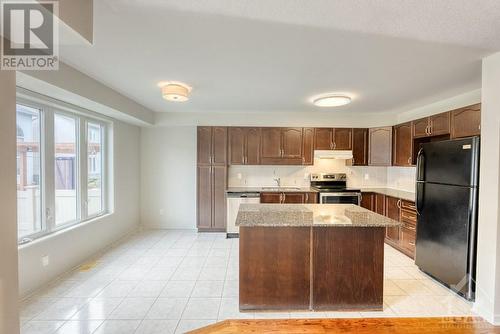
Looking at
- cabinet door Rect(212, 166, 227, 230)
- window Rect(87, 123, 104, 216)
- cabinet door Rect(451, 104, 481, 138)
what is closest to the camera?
cabinet door Rect(451, 104, 481, 138)

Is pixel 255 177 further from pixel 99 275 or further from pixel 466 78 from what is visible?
pixel 466 78

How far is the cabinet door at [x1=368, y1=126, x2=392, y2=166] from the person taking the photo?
4.70 meters

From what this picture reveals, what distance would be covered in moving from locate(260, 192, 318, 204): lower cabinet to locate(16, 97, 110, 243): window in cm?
282

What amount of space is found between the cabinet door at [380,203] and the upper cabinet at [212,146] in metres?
2.93

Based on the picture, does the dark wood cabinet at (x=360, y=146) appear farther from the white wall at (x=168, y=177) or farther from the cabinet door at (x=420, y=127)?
the white wall at (x=168, y=177)

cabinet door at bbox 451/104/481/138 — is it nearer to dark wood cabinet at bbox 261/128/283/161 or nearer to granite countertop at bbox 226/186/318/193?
granite countertop at bbox 226/186/318/193

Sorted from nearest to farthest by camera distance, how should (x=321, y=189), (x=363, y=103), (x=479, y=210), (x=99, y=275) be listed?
(x=479, y=210) → (x=99, y=275) → (x=363, y=103) → (x=321, y=189)

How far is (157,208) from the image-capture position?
534 cm

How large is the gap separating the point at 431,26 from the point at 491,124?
1.17 meters

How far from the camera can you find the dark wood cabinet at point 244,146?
16.6 ft

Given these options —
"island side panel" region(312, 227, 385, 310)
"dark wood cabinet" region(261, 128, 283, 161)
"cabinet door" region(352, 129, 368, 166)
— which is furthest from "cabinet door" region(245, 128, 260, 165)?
"island side panel" region(312, 227, 385, 310)

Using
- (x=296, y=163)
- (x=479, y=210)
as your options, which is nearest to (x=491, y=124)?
(x=479, y=210)

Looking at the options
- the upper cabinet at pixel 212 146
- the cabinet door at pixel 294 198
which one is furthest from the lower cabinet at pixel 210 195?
the cabinet door at pixel 294 198

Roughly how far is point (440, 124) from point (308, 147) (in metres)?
2.16
